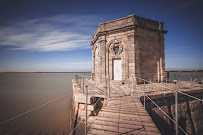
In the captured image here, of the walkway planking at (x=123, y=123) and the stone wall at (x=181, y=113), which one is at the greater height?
the walkway planking at (x=123, y=123)

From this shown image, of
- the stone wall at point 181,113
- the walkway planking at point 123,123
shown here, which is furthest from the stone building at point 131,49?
the walkway planking at point 123,123

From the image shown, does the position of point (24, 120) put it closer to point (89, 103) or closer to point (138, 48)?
point (89, 103)

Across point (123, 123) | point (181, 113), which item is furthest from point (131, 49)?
point (123, 123)

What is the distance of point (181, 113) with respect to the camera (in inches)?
231

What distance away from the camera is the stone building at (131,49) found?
27.7 feet

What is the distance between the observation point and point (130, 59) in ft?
27.9

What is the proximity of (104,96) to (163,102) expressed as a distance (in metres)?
3.63

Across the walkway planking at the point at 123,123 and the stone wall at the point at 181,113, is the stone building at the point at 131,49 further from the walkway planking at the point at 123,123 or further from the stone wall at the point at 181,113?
the walkway planking at the point at 123,123

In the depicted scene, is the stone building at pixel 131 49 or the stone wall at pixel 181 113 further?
the stone building at pixel 131 49

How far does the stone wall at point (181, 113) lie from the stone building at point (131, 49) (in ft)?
10.5

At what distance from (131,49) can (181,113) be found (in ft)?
18.8

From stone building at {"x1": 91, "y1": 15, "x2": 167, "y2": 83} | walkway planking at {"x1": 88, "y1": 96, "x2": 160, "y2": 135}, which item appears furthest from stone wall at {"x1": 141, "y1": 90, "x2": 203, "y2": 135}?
stone building at {"x1": 91, "y1": 15, "x2": 167, "y2": 83}

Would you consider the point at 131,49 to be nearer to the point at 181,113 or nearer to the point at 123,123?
the point at 181,113

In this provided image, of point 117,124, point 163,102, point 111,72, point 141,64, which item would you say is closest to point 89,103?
point 117,124
